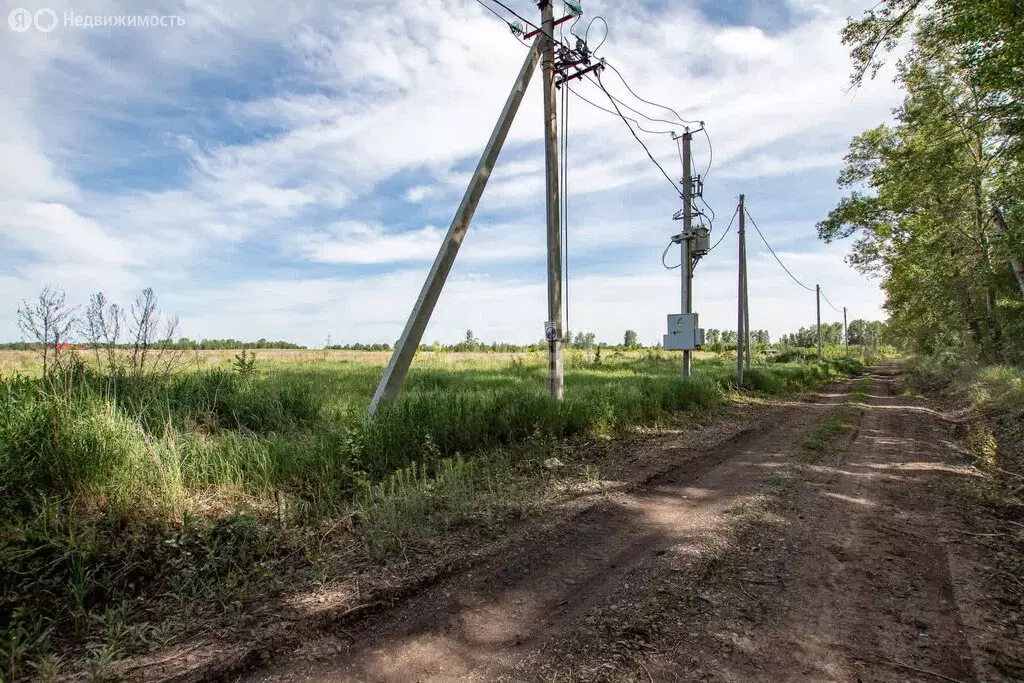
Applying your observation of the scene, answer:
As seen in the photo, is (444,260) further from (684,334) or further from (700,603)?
(684,334)

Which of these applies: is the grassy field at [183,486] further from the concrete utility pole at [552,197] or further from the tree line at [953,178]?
the tree line at [953,178]

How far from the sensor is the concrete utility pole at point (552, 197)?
8266 millimetres

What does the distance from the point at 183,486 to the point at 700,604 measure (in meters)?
4.07

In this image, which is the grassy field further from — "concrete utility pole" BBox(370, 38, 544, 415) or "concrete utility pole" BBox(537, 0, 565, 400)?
"concrete utility pole" BBox(537, 0, 565, 400)

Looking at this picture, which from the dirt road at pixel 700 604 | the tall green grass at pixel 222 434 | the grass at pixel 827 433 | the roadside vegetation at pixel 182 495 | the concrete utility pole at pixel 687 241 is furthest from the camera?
the concrete utility pole at pixel 687 241

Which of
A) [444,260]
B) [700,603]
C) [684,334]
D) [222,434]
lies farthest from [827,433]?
[222,434]

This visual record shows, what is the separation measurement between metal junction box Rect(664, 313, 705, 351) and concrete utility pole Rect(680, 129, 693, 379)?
1.19 ft

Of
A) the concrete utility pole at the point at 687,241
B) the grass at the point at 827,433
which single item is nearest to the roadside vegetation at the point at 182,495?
the grass at the point at 827,433

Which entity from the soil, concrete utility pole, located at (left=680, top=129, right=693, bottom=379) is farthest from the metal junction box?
the soil

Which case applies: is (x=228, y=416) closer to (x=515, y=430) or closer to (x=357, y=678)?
(x=515, y=430)

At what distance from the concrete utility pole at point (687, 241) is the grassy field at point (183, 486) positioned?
27.4 ft

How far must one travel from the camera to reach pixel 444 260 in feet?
22.0

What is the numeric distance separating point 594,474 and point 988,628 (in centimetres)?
357

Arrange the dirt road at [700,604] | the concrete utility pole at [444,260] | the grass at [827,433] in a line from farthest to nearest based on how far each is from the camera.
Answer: the grass at [827,433] → the concrete utility pole at [444,260] → the dirt road at [700,604]
